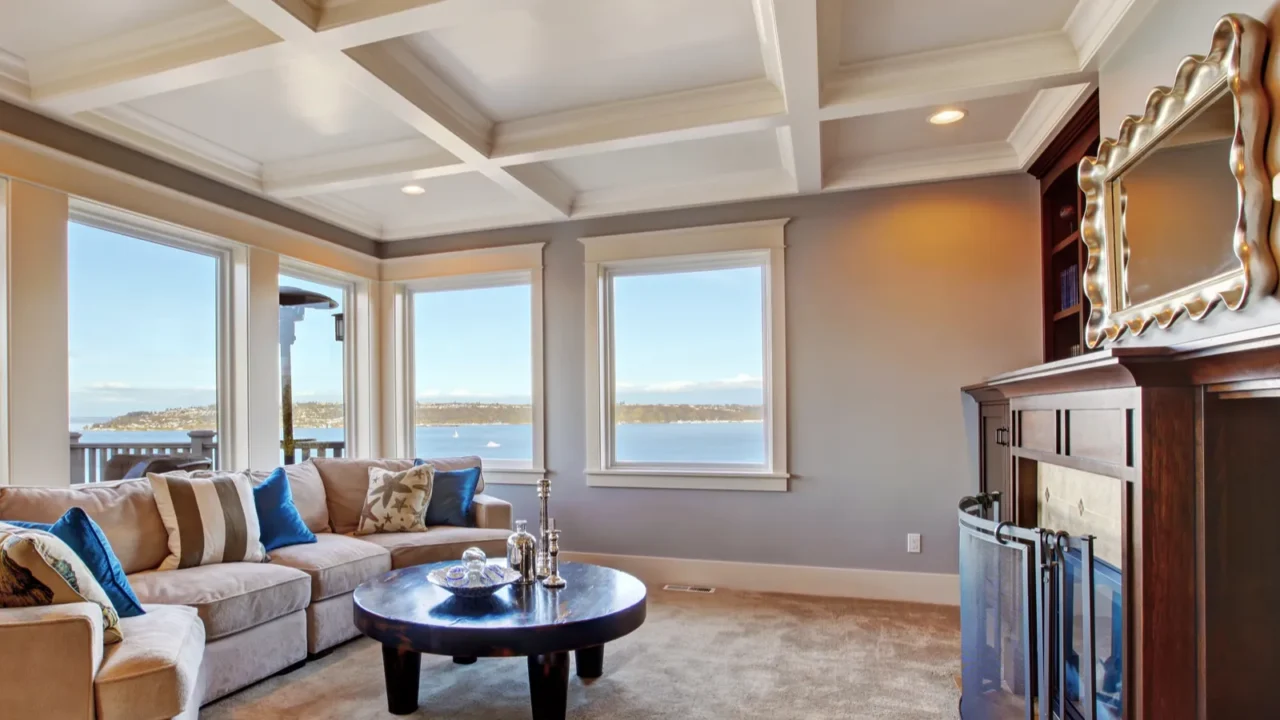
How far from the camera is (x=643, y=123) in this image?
127 inches

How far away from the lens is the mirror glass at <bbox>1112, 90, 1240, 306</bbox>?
64.7 inches

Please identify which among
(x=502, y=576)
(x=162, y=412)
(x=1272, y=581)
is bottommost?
(x=502, y=576)

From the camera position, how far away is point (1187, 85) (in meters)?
1.79

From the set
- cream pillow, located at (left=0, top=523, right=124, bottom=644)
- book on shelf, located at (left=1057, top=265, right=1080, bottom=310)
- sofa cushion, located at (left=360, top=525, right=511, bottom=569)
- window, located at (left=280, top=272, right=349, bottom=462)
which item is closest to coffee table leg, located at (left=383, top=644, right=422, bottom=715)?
cream pillow, located at (left=0, top=523, right=124, bottom=644)

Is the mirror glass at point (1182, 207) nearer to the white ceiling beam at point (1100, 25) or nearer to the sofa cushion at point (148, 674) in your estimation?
the white ceiling beam at point (1100, 25)

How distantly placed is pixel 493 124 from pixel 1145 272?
2.77 m

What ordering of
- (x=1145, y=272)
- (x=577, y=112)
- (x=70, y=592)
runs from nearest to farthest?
(x=70, y=592), (x=1145, y=272), (x=577, y=112)

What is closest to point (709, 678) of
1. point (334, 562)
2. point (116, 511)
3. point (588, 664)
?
point (588, 664)

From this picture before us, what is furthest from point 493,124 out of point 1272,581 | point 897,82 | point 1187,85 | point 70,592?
point 1272,581

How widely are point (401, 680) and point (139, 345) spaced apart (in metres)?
2.35

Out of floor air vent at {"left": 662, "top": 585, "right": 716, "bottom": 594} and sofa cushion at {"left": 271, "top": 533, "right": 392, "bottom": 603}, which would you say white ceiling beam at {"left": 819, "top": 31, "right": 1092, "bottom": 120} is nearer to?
floor air vent at {"left": 662, "top": 585, "right": 716, "bottom": 594}

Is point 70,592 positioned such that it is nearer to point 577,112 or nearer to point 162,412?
point 162,412

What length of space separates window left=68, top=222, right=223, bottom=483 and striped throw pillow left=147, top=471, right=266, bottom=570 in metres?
0.63

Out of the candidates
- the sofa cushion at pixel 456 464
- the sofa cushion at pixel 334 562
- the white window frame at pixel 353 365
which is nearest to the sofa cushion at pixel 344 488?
the sofa cushion at pixel 456 464
